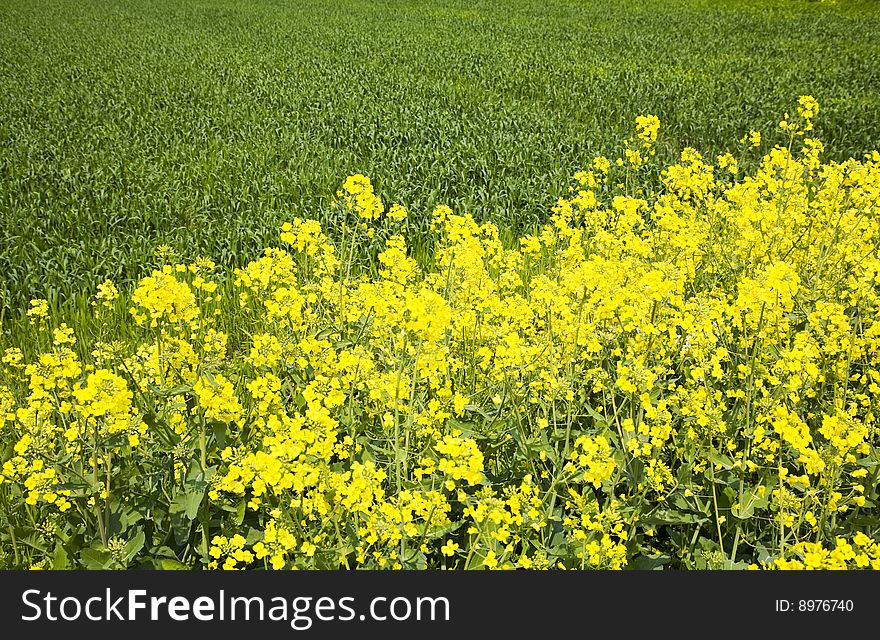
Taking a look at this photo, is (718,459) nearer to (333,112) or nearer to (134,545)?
(134,545)

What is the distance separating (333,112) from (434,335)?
1058 cm

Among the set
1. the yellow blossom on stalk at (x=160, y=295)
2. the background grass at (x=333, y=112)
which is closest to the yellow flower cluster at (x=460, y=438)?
the yellow blossom on stalk at (x=160, y=295)

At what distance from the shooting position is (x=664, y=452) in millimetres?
3670

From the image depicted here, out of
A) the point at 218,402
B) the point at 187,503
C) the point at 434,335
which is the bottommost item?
the point at 187,503

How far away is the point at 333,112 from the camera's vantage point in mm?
12602

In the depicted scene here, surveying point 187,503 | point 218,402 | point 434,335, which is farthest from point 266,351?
point 434,335

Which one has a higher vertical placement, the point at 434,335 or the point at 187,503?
the point at 434,335

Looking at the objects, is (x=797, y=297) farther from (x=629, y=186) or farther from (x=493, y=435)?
(x=629, y=186)

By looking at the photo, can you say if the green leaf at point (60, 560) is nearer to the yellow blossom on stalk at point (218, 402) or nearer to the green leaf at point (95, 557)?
the green leaf at point (95, 557)

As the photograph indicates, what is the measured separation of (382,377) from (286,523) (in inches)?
32.8

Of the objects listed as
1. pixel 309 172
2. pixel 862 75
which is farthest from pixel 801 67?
pixel 309 172

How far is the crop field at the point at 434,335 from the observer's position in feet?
9.14

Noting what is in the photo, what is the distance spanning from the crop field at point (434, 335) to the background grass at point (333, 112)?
3.6 inches

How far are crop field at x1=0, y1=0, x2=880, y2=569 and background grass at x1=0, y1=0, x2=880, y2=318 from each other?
3.6 inches
